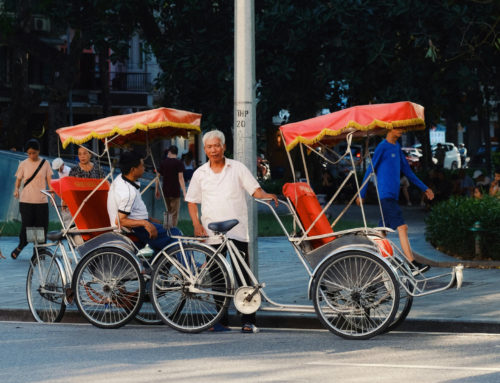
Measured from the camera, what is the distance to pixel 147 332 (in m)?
10.1

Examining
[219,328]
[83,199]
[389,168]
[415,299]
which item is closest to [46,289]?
[83,199]

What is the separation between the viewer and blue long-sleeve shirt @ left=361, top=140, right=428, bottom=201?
12.7m

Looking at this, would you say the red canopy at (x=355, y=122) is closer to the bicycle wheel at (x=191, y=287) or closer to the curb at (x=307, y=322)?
the bicycle wheel at (x=191, y=287)

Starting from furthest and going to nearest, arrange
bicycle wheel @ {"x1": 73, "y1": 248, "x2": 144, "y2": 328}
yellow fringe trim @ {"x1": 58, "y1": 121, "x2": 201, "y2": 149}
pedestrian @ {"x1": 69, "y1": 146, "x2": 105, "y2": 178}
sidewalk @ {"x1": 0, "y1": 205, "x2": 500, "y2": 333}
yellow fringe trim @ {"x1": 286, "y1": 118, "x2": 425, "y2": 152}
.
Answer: pedestrian @ {"x1": 69, "y1": 146, "x2": 105, "y2": 178} → yellow fringe trim @ {"x1": 58, "y1": 121, "x2": 201, "y2": 149} → sidewalk @ {"x1": 0, "y1": 205, "x2": 500, "y2": 333} → bicycle wheel @ {"x1": 73, "y1": 248, "x2": 144, "y2": 328} → yellow fringe trim @ {"x1": 286, "y1": 118, "x2": 425, "y2": 152}

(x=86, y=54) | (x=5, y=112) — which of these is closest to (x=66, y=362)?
(x=5, y=112)

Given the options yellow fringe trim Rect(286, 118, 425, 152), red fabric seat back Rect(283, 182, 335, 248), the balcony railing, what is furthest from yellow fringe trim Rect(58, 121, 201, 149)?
the balcony railing

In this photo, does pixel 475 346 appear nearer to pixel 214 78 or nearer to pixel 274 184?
pixel 214 78

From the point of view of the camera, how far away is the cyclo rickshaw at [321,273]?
377 inches

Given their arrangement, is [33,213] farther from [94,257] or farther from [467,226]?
[94,257]

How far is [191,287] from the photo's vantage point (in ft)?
32.5

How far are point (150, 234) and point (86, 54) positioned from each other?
1863 inches

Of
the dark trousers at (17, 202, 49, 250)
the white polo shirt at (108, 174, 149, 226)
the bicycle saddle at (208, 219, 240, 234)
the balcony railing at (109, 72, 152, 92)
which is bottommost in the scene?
the dark trousers at (17, 202, 49, 250)

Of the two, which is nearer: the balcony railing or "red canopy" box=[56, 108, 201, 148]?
"red canopy" box=[56, 108, 201, 148]

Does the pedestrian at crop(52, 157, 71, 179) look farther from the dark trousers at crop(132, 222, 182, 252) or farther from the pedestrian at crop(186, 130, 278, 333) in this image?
the pedestrian at crop(186, 130, 278, 333)
